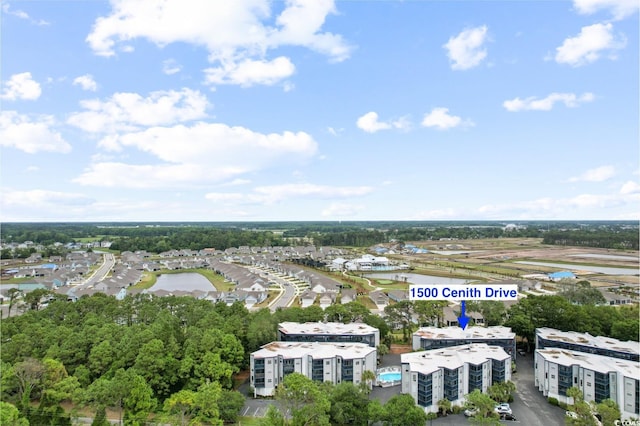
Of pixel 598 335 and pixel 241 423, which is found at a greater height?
pixel 598 335

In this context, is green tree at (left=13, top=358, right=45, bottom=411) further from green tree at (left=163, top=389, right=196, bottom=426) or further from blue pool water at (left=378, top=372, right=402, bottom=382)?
blue pool water at (left=378, top=372, right=402, bottom=382)

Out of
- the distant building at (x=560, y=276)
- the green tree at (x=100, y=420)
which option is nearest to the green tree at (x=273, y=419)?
the green tree at (x=100, y=420)

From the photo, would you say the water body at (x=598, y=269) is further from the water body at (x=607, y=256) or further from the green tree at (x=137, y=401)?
the green tree at (x=137, y=401)

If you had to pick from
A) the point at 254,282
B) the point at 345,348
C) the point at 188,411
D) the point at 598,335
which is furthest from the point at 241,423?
the point at 254,282

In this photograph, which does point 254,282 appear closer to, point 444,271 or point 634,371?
point 444,271

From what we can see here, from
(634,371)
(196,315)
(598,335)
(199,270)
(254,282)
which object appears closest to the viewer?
(634,371)

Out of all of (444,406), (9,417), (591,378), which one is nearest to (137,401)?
(9,417)

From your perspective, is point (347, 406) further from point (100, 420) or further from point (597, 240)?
point (597, 240)
